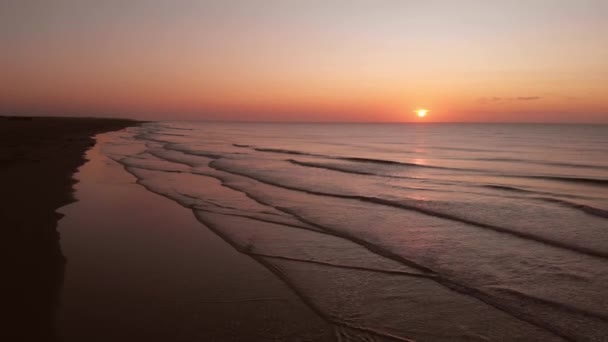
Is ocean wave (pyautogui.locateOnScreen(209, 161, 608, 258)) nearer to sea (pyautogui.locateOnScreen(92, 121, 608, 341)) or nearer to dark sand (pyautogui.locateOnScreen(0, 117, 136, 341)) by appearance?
sea (pyautogui.locateOnScreen(92, 121, 608, 341))

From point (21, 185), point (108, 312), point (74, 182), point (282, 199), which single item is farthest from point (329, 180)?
point (108, 312)

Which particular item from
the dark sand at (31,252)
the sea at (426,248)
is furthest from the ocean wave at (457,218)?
the dark sand at (31,252)

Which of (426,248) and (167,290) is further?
(426,248)

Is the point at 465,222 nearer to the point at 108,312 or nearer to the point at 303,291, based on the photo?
the point at 303,291

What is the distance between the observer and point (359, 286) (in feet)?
21.4

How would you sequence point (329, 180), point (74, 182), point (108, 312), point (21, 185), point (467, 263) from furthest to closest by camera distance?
1. point (329, 180)
2. point (74, 182)
3. point (21, 185)
4. point (467, 263)
5. point (108, 312)

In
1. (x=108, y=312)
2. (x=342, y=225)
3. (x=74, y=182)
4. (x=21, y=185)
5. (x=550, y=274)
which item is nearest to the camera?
(x=108, y=312)

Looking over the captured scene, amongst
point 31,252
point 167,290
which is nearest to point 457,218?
point 167,290

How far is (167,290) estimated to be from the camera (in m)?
5.95

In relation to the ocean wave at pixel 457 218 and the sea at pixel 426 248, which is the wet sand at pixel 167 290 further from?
the ocean wave at pixel 457 218

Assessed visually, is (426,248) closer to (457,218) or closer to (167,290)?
(457,218)

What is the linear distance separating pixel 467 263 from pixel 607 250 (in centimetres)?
364

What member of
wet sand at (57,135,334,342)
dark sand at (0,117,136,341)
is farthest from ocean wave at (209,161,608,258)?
dark sand at (0,117,136,341)

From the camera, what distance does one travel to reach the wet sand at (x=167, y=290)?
4.77m
